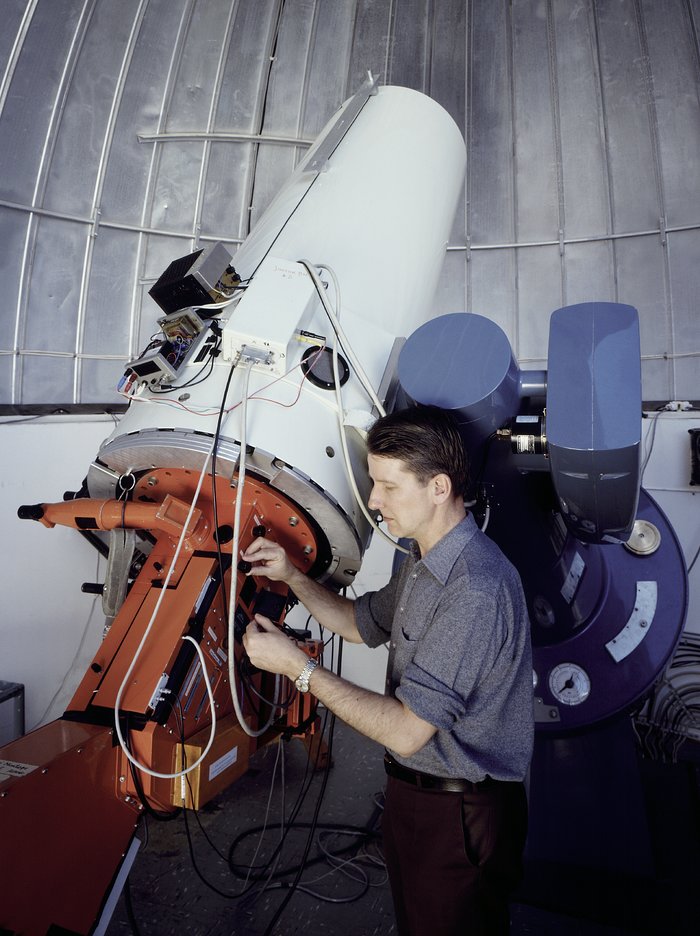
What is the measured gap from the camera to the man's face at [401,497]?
5.25ft

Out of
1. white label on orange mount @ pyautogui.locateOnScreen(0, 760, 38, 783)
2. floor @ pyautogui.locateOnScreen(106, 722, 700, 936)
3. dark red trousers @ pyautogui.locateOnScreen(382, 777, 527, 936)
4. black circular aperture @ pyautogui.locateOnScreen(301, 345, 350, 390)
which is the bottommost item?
floor @ pyautogui.locateOnScreen(106, 722, 700, 936)

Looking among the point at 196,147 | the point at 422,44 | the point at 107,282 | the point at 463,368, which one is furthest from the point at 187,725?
the point at 422,44

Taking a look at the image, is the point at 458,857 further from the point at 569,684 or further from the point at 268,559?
the point at 569,684

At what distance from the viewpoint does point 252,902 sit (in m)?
2.36

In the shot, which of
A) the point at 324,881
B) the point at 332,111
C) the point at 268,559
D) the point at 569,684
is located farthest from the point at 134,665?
the point at 332,111

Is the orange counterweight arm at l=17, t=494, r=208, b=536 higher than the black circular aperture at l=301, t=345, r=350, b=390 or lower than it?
lower

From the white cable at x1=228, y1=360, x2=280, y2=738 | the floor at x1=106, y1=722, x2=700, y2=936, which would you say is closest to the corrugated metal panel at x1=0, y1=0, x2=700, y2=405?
the floor at x1=106, y1=722, x2=700, y2=936

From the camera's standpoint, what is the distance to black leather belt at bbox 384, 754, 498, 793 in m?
1.59

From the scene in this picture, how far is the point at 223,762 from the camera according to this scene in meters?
1.68

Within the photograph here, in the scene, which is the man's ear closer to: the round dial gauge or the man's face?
the man's face

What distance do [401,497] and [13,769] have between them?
1030mm

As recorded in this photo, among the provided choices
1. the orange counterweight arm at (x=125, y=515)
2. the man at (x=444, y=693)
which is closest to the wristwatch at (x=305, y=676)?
the man at (x=444, y=693)

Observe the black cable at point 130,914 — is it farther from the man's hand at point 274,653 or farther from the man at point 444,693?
the man's hand at point 274,653

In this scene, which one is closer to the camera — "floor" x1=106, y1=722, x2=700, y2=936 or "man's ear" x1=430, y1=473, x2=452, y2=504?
"man's ear" x1=430, y1=473, x2=452, y2=504
